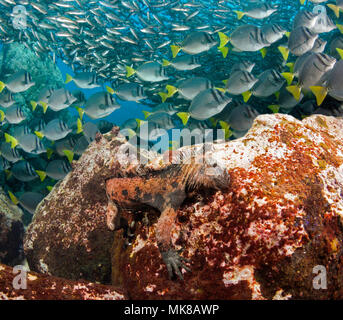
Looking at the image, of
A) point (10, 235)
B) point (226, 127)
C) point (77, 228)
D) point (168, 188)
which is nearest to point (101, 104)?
point (226, 127)

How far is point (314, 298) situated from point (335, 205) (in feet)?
2.26

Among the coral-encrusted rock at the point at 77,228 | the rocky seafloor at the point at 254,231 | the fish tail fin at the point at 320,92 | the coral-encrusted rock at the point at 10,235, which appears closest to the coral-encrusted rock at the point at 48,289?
the rocky seafloor at the point at 254,231

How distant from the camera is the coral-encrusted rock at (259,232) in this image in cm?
168


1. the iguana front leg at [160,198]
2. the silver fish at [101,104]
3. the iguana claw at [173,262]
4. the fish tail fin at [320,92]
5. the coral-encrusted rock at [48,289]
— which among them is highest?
the silver fish at [101,104]

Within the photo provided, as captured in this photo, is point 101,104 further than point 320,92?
Yes

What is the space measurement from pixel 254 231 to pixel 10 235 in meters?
5.22

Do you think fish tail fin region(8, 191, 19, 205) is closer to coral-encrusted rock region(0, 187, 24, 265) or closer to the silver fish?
coral-encrusted rock region(0, 187, 24, 265)

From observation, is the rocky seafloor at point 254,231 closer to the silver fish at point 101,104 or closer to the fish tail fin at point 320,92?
the fish tail fin at point 320,92

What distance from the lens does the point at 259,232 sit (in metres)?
1.74

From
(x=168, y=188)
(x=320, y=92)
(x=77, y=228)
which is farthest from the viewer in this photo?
(x=77, y=228)

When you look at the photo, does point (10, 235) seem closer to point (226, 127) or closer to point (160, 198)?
point (160, 198)

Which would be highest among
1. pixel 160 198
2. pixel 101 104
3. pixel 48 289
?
pixel 101 104

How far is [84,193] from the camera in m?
3.79
